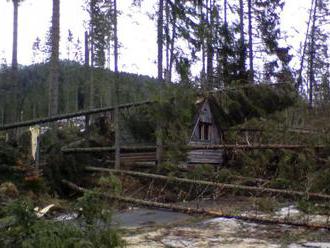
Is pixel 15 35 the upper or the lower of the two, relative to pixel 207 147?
upper

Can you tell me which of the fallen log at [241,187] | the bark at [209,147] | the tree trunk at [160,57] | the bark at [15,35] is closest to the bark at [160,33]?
the tree trunk at [160,57]

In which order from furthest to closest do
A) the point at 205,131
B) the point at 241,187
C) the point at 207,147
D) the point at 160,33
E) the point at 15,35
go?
the point at 15,35 < the point at 205,131 < the point at 160,33 < the point at 207,147 < the point at 241,187

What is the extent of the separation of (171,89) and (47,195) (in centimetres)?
342

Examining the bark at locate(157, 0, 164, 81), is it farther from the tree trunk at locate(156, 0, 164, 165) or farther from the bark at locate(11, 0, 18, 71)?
the bark at locate(11, 0, 18, 71)

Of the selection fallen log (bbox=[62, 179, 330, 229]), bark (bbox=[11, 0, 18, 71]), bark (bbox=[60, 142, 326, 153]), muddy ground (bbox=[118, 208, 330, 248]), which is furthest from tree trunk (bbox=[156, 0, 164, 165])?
bark (bbox=[11, 0, 18, 71])

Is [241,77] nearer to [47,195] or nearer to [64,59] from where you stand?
[47,195]

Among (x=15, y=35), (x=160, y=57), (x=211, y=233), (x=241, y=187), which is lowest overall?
(x=211, y=233)

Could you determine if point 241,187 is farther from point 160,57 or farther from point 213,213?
point 160,57

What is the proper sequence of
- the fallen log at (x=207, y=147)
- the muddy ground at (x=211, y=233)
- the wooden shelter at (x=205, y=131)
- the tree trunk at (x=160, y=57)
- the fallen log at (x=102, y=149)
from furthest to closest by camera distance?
the wooden shelter at (x=205, y=131)
the tree trunk at (x=160, y=57)
the fallen log at (x=102, y=149)
the fallen log at (x=207, y=147)
the muddy ground at (x=211, y=233)

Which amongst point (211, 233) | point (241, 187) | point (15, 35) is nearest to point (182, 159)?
point (241, 187)

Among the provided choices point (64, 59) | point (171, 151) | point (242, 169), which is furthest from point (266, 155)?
point (64, 59)

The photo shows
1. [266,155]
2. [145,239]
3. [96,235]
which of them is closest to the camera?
[96,235]

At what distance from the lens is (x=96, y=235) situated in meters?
4.51

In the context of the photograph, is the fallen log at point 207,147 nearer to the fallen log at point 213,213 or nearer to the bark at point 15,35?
the fallen log at point 213,213
